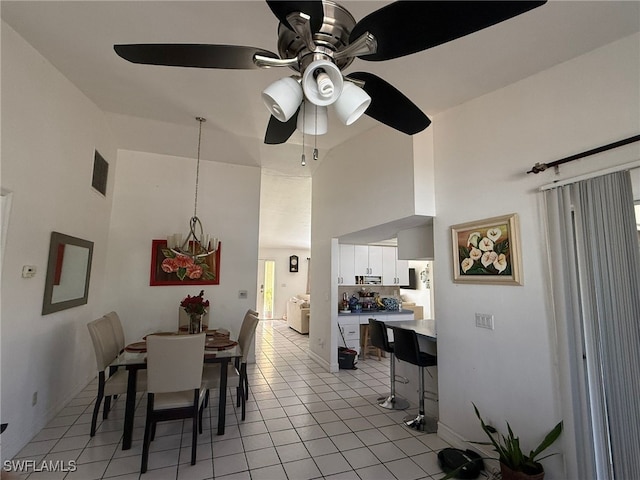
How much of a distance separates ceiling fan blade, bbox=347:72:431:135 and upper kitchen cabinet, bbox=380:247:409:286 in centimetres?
445

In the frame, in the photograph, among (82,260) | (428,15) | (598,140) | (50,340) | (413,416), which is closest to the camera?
(428,15)

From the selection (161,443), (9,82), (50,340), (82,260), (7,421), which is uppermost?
(9,82)

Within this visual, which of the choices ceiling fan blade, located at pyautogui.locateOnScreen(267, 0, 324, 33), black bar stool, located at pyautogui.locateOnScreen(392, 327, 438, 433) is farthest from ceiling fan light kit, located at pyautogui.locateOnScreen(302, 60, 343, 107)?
black bar stool, located at pyautogui.locateOnScreen(392, 327, 438, 433)

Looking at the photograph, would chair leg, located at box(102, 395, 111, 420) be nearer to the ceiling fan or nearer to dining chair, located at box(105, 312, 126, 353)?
dining chair, located at box(105, 312, 126, 353)

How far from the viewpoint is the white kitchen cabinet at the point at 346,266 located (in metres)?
5.64

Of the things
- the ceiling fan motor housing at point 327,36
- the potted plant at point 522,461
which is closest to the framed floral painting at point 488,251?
the potted plant at point 522,461

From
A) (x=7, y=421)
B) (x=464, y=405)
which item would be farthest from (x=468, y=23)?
(x=7, y=421)

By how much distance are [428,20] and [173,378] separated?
268 centimetres

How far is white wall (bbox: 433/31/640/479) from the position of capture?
187 cm

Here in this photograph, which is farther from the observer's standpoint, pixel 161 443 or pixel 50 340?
pixel 50 340

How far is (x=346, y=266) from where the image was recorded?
5.67 meters

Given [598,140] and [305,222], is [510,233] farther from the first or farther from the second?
[305,222]

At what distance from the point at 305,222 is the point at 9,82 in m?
6.14

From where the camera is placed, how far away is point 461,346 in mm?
2605
